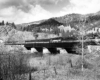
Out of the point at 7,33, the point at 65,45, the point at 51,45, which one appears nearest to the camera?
the point at 65,45

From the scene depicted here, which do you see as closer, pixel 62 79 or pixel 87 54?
pixel 62 79

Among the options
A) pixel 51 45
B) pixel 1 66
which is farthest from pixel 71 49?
pixel 1 66

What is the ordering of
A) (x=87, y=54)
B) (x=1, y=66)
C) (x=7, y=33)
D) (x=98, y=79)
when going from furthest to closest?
Result: (x=7, y=33), (x=87, y=54), (x=98, y=79), (x=1, y=66)

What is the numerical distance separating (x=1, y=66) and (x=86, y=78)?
8402 mm

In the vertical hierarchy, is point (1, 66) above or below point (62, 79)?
above

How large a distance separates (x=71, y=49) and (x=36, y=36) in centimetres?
10206

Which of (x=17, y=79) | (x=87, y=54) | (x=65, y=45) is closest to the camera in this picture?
(x=17, y=79)

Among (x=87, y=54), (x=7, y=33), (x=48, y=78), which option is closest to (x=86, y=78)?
(x=48, y=78)

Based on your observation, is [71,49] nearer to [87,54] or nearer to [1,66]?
[87,54]

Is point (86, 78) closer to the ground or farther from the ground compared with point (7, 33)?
closer to the ground

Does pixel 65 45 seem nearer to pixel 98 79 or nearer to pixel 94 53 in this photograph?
pixel 94 53

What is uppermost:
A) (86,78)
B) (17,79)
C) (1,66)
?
(1,66)

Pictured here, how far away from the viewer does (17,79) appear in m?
10.1

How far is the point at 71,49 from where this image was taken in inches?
1581
